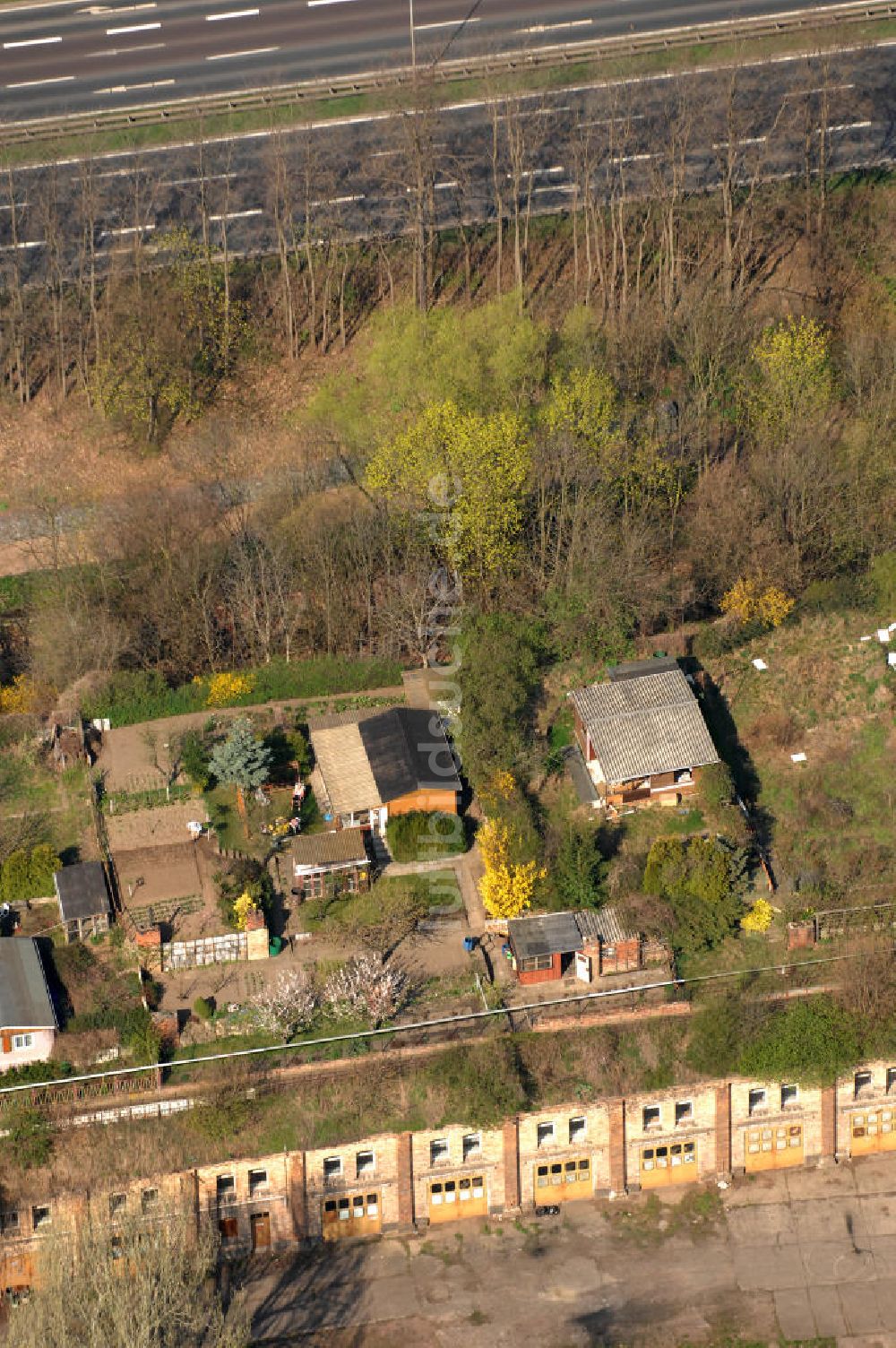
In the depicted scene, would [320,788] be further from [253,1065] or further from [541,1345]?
[541,1345]

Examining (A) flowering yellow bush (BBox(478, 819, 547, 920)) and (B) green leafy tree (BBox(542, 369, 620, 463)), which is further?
(B) green leafy tree (BBox(542, 369, 620, 463))

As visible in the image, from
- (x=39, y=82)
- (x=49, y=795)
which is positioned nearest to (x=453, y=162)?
(x=39, y=82)

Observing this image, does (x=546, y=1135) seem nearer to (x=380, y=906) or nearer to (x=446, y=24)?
(x=380, y=906)

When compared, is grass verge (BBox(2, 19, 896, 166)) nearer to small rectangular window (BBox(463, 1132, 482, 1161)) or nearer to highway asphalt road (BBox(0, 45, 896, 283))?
highway asphalt road (BBox(0, 45, 896, 283))

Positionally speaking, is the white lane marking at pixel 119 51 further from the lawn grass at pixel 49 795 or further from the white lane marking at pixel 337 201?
the lawn grass at pixel 49 795

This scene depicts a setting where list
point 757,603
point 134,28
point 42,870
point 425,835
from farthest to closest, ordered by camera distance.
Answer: point 134,28
point 757,603
point 425,835
point 42,870

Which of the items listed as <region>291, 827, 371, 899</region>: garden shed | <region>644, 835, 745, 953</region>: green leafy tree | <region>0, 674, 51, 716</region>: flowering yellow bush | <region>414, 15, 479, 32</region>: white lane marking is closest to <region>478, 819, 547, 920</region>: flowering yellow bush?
<region>644, 835, 745, 953</region>: green leafy tree

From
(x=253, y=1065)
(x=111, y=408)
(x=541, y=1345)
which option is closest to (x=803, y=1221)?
(x=541, y=1345)
